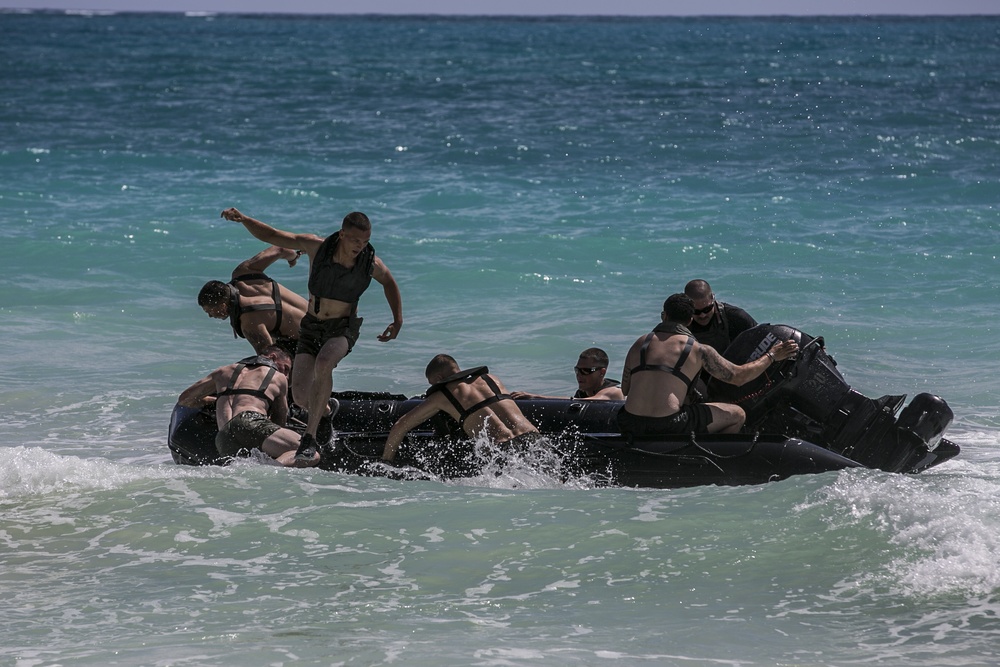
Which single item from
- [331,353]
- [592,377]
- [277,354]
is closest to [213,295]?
[277,354]

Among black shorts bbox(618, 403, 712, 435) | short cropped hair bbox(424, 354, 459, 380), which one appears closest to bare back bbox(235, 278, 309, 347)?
short cropped hair bbox(424, 354, 459, 380)

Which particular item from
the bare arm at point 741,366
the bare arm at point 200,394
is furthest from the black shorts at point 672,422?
the bare arm at point 200,394

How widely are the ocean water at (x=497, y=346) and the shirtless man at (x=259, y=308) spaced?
1.15m

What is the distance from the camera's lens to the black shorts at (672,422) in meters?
7.22

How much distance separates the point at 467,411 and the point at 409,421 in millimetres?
344

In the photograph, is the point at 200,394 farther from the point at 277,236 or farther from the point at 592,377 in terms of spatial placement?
the point at 592,377

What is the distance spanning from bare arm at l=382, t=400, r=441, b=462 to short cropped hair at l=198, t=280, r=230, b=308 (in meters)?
1.65

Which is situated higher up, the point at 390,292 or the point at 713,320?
the point at 390,292

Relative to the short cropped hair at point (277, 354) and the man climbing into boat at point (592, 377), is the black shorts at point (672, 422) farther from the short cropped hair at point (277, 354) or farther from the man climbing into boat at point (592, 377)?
the short cropped hair at point (277, 354)

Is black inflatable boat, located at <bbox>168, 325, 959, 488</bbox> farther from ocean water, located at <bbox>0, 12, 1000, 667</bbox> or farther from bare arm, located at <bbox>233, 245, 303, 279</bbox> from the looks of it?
bare arm, located at <bbox>233, 245, 303, 279</bbox>

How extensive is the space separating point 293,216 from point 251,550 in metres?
11.9

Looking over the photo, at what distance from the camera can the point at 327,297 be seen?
25.6 ft

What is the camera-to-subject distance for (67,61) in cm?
4650

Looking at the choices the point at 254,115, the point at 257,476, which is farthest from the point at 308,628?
the point at 254,115
